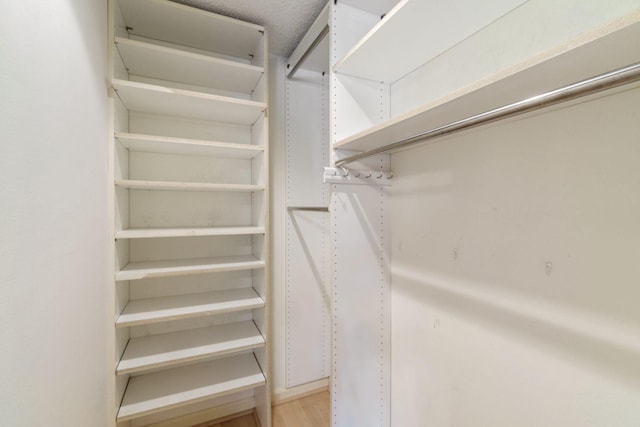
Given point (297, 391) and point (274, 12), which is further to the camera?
point (297, 391)

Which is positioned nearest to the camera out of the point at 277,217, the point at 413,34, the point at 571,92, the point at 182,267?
the point at 571,92

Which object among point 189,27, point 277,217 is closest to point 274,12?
point 189,27

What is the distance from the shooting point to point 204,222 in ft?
5.51

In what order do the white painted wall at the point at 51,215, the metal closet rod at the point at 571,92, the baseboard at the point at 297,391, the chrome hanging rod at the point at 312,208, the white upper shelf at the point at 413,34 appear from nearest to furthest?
the metal closet rod at the point at 571,92, the white painted wall at the point at 51,215, the white upper shelf at the point at 413,34, the chrome hanging rod at the point at 312,208, the baseboard at the point at 297,391

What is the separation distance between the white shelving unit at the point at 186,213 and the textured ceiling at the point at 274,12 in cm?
6

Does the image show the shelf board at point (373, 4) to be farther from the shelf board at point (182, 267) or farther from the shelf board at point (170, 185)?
the shelf board at point (182, 267)

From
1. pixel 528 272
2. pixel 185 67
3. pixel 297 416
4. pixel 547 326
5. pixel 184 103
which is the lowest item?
pixel 297 416

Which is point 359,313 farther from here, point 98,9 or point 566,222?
point 98,9

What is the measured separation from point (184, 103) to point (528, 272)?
1.72 meters

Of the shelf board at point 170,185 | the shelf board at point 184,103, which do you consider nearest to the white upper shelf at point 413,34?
the shelf board at point 184,103

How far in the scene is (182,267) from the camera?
138cm

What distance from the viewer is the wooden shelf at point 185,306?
1.27m

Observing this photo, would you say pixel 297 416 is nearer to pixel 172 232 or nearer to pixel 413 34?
pixel 172 232

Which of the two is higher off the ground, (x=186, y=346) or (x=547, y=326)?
(x=547, y=326)
